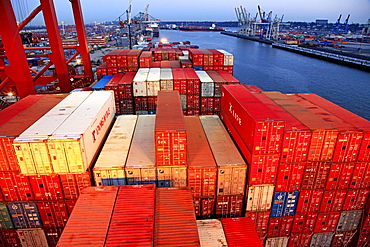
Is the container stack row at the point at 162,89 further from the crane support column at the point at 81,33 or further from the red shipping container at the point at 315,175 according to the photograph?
the red shipping container at the point at 315,175

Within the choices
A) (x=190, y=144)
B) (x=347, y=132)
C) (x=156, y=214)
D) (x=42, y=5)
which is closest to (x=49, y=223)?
(x=156, y=214)

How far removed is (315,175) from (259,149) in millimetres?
4311

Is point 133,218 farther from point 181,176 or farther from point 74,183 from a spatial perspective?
point 74,183

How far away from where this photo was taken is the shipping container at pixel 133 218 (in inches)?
350

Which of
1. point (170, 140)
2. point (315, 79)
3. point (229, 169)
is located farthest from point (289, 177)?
point (315, 79)

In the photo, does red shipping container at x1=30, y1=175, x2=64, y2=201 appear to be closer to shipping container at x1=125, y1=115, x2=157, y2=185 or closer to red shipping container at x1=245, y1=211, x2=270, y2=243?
shipping container at x1=125, y1=115, x2=157, y2=185

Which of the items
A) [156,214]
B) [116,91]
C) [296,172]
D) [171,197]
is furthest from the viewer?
[116,91]

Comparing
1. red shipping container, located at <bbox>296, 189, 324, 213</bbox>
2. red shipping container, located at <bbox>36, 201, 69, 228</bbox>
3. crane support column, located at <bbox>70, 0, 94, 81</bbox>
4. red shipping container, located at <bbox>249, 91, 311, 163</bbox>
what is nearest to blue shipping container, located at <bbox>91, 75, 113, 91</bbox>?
crane support column, located at <bbox>70, 0, 94, 81</bbox>

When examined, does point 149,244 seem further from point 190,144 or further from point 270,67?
point 270,67

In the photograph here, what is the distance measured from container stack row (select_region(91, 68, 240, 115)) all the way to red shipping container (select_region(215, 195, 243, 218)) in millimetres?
14939

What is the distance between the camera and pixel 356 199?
1513 cm

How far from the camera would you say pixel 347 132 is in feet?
43.6

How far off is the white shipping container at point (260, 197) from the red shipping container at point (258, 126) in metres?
2.43

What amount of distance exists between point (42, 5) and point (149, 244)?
2459cm
